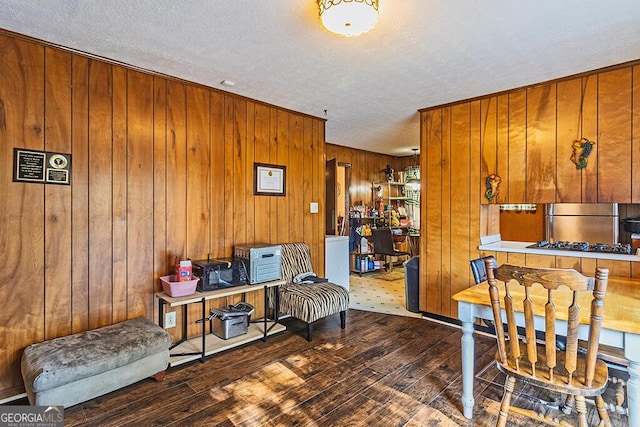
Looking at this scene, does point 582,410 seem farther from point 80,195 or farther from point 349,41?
point 80,195

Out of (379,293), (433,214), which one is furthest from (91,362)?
(379,293)

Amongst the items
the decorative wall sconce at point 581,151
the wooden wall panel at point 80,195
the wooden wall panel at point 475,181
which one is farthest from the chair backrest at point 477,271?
the wooden wall panel at point 80,195

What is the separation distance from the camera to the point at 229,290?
284 cm

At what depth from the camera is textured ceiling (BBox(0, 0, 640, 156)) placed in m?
1.91

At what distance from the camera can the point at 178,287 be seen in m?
2.62

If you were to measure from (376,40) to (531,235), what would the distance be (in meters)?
4.38

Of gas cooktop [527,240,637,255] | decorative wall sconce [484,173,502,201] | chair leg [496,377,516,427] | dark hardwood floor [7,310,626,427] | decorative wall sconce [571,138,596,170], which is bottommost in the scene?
dark hardwood floor [7,310,626,427]

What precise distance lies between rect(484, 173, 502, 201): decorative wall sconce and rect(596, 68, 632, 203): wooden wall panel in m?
0.79

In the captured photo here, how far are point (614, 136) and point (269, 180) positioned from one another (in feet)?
10.5

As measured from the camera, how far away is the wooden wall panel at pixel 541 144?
3.02 metres

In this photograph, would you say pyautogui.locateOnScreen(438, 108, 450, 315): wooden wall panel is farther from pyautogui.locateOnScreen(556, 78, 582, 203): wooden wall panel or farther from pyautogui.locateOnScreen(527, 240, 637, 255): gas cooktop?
pyautogui.locateOnScreen(556, 78, 582, 203): wooden wall panel

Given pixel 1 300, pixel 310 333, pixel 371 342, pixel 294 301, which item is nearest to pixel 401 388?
pixel 371 342

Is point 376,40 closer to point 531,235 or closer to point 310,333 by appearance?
point 310,333

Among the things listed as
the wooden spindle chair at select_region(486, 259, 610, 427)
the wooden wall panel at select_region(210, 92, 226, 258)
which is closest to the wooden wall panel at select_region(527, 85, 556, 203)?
the wooden spindle chair at select_region(486, 259, 610, 427)
